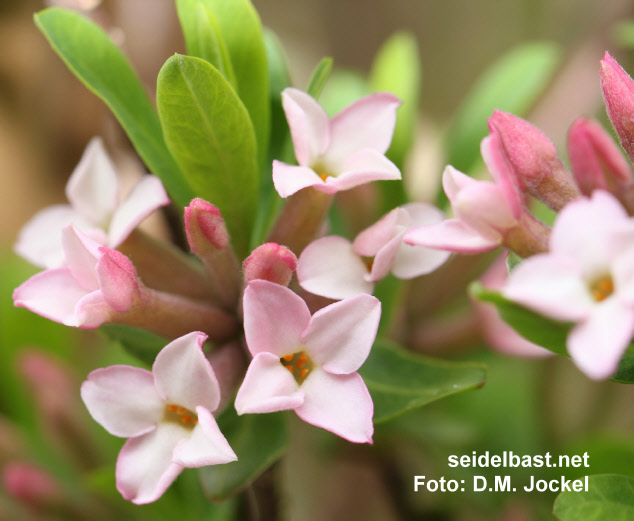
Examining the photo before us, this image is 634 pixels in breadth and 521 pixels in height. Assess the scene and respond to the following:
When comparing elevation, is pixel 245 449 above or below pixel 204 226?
below

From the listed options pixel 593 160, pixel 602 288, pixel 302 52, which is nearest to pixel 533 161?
pixel 593 160

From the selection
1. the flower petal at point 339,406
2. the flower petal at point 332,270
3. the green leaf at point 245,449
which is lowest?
the green leaf at point 245,449

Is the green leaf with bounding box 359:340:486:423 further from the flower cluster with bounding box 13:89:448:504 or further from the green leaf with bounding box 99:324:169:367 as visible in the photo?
the green leaf with bounding box 99:324:169:367

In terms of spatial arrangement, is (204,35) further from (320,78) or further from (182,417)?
(182,417)

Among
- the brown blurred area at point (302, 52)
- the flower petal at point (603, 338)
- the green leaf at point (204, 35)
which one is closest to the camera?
the flower petal at point (603, 338)

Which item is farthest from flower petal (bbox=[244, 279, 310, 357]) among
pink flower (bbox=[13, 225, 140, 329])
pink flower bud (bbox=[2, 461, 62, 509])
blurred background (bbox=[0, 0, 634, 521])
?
pink flower bud (bbox=[2, 461, 62, 509])

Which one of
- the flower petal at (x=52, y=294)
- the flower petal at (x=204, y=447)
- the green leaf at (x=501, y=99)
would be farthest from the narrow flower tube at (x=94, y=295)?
the green leaf at (x=501, y=99)

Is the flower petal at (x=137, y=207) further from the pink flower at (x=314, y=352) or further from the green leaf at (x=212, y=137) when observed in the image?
the pink flower at (x=314, y=352)

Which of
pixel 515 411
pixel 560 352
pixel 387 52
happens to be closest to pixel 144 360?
pixel 560 352
